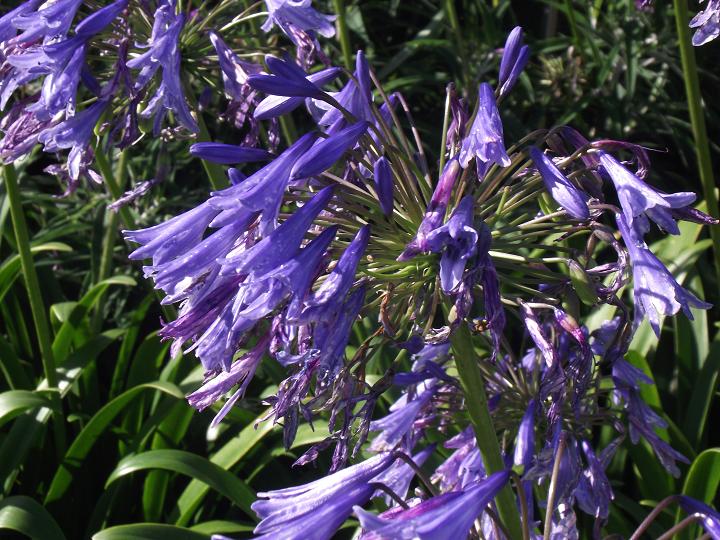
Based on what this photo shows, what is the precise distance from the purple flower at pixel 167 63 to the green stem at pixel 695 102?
4.98ft

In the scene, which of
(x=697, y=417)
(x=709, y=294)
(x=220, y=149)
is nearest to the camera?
(x=220, y=149)

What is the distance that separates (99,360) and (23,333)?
1.42 feet

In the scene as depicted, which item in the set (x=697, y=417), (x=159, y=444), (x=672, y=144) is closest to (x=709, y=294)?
(x=697, y=417)

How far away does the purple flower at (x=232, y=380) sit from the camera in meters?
1.61

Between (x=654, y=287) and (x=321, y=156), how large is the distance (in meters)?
0.58

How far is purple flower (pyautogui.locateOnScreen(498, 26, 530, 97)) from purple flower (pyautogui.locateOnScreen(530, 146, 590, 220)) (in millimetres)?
236

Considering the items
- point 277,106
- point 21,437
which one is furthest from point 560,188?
point 21,437

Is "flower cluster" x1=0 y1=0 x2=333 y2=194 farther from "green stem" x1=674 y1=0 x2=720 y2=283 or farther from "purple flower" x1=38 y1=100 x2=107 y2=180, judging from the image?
"green stem" x1=674 y1=0 x2=720 y2=283

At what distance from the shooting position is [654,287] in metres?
1.53

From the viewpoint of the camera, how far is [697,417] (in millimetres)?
3273

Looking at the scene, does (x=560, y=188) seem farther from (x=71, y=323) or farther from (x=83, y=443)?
(x=71, y=323)

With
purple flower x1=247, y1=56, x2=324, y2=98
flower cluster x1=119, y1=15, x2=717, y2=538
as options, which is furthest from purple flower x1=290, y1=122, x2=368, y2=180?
purple flower x1=247, y1=56, x2=324, y2=98

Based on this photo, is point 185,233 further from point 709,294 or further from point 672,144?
point 672,144

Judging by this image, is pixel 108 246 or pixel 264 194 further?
pixel 108 246
